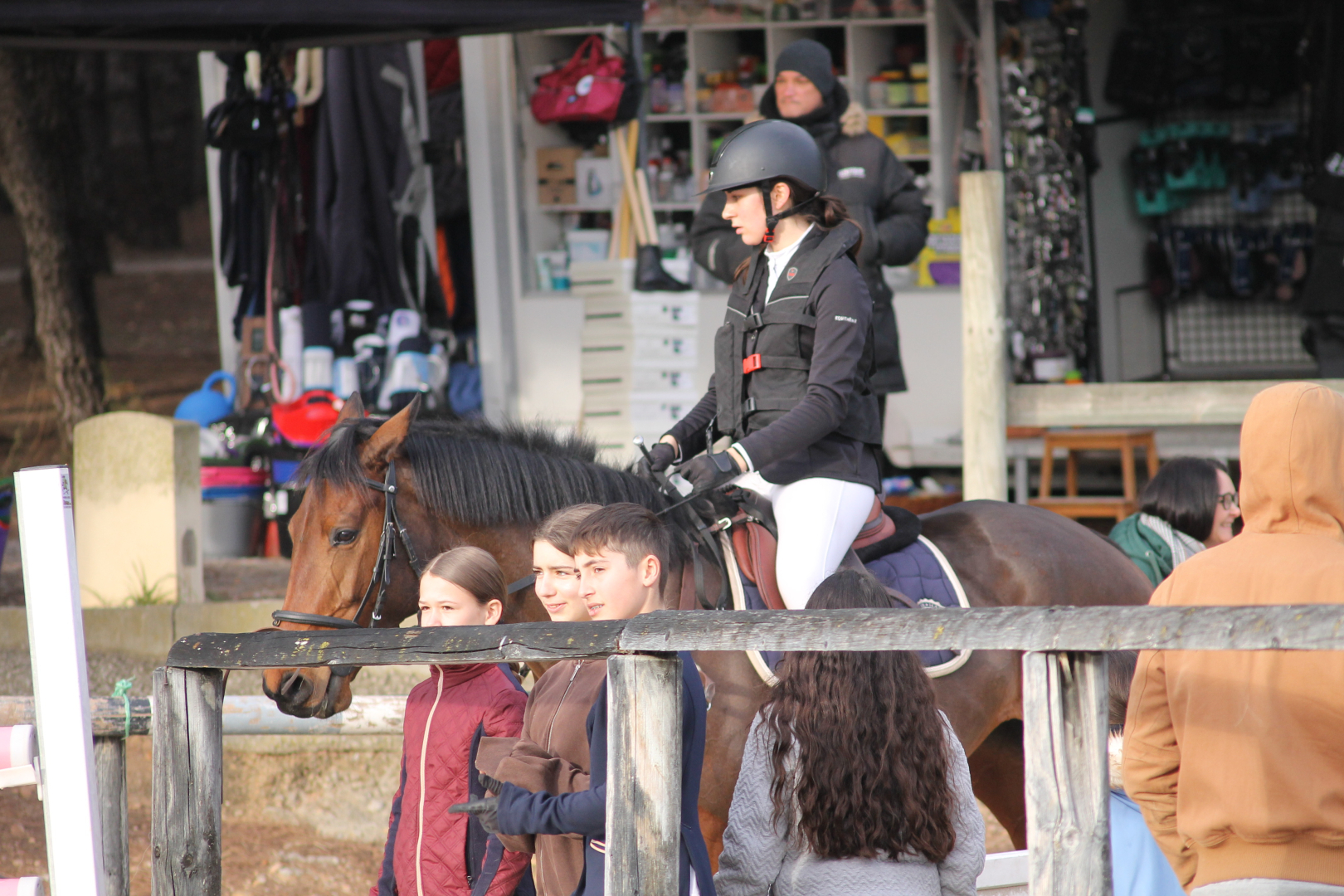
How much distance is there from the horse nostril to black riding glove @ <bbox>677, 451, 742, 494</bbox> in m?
0.99

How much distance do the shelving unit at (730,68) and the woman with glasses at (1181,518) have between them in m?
3.96

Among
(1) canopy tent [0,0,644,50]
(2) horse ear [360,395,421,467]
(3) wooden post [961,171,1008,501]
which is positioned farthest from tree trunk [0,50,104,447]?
(2) horse ear [360,395,421,467]

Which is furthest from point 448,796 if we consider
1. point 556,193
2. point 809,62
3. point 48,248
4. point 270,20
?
point 48,248

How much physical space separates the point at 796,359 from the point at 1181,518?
6.00 ft

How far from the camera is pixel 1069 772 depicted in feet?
7.06

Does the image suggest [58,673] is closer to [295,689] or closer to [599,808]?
[295,689]

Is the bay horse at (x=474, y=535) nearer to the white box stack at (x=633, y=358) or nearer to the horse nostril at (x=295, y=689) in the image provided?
the horse nostril at (x=295, y=689)

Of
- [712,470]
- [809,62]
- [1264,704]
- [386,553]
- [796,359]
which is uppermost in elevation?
[809,62]

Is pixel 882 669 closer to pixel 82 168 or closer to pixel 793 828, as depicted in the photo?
pixel 793 828

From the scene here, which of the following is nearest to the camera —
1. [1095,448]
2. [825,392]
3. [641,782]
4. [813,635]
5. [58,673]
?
[813,635]

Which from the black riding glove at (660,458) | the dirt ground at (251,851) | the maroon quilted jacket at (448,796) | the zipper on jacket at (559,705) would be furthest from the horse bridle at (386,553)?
the dirt ground at (251,851)

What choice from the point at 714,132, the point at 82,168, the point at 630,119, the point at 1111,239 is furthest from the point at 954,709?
the point at 82,168

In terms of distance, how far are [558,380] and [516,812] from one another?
20.5 ft

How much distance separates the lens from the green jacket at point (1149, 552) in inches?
187
